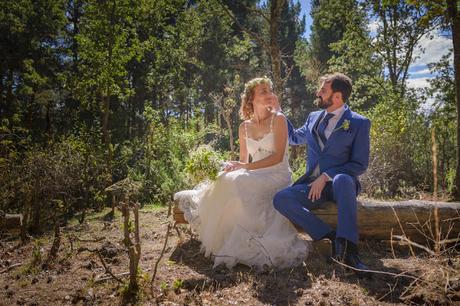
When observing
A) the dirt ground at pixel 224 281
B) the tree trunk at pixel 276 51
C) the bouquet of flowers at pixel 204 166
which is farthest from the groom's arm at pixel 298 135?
the tree trunk at pixel 276 51

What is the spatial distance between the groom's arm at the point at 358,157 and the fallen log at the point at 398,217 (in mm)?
427

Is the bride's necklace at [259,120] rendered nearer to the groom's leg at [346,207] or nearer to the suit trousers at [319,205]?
the suit trousers at [319,205]

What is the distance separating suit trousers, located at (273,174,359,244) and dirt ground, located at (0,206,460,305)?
365mm

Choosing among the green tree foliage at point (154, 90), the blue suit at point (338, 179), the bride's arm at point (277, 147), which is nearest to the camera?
the blue suit at point (338, 179)

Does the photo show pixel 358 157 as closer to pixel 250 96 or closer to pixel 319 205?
pixel 319 205

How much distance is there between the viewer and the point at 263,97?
14.6 feet

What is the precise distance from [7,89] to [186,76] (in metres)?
10.9

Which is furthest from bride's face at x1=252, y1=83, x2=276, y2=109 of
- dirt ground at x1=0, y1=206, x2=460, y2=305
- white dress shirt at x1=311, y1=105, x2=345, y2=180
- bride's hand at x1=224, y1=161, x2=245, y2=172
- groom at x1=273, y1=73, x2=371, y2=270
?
dirt ground at x1=0, y1=206, x2=460, y2=305

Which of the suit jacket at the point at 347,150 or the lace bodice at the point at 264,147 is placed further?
the lace bodice at the point at 264,147

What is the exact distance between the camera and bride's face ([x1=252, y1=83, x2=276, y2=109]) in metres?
4.43

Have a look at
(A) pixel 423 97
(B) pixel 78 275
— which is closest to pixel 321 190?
(B) pixel 78 275

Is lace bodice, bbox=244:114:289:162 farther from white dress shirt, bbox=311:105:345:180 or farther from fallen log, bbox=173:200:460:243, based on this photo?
fallen log, bbox=173:200:460:243

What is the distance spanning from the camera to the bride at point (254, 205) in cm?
365

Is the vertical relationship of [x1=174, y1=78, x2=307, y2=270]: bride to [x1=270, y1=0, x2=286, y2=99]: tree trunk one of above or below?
below
